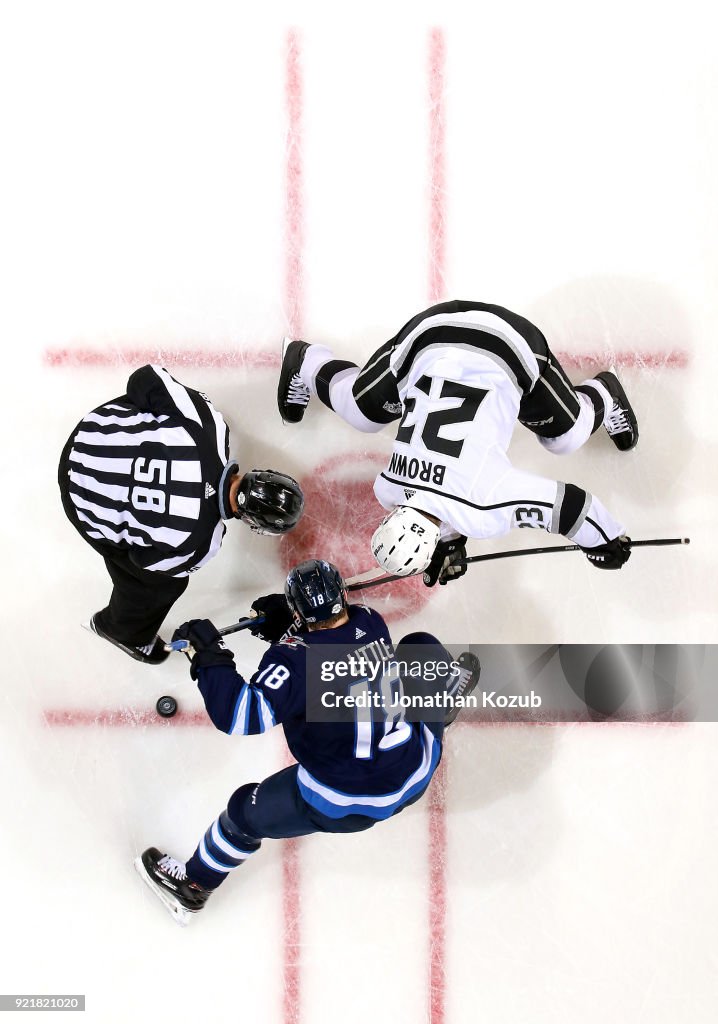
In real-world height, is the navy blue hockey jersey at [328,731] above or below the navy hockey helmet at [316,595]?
below

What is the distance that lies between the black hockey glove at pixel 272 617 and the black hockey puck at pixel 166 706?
0.66m

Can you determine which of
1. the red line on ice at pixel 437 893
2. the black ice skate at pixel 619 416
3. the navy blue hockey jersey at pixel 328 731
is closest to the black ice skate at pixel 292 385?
the navy blue hockey jersey at pixel 328 731

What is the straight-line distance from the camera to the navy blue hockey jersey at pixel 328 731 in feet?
9.45

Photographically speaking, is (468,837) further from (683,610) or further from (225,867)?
(683,610)

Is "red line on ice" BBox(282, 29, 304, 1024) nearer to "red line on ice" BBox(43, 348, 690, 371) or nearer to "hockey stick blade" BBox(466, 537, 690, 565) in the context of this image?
"red line on ice" BBox(43, 348, 690, 371)

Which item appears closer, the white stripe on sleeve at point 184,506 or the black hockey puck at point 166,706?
the white stripe on sleeve at point 184,506

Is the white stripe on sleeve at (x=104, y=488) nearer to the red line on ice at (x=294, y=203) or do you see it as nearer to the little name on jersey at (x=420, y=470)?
the little name on jersey at (x=420, y=470)

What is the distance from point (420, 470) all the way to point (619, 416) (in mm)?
1308

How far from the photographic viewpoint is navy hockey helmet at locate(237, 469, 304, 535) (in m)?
3.03

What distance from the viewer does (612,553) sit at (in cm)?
317

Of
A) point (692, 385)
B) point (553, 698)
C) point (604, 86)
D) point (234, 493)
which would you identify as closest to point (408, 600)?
point (553, 698)

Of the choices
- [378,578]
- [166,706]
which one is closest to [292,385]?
[378,578]

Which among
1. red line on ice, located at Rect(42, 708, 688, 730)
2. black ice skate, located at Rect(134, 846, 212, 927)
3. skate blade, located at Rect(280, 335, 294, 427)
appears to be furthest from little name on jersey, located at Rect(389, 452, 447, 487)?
black ice skate, located at Rect(134, 846, 212, 927)

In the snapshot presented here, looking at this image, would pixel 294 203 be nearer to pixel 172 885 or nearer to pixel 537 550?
pixel 537 550
